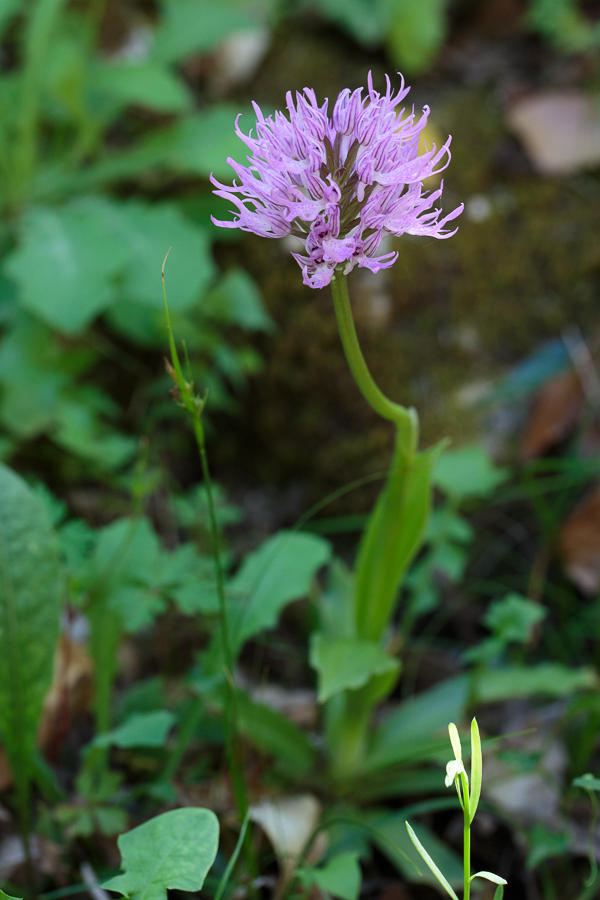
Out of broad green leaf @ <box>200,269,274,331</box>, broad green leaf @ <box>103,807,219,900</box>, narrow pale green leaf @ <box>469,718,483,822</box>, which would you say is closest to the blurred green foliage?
Answer: broad green leaf @ <box>200,269,274,331</box>

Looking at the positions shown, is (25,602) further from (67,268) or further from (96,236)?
(96,236)

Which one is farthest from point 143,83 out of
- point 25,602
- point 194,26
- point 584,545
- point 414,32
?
point 584,545

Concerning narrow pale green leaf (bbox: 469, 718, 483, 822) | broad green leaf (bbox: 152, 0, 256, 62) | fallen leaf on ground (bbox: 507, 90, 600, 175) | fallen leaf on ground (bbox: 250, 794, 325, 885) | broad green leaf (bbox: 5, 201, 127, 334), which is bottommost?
fallen leaf on ground (bbox: 250, 794, 325, 885)

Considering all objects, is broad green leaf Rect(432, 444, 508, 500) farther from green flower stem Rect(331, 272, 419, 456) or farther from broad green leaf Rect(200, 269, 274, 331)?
broad green leaf Rect(200, 269, 274, 331)

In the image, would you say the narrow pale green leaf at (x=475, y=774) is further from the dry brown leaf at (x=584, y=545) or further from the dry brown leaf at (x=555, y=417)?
the dry brown leaf at (x=555, y=417)

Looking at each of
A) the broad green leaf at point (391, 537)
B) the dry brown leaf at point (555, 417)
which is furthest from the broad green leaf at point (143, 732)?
the dry brown leaf at point (555, 417)

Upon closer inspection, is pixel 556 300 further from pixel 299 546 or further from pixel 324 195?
pixel 324 195

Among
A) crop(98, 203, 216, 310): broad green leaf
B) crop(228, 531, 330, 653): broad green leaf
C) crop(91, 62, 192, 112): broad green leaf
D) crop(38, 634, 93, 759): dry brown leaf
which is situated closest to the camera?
crop(228, 531, 330, 653): broad green leaf
